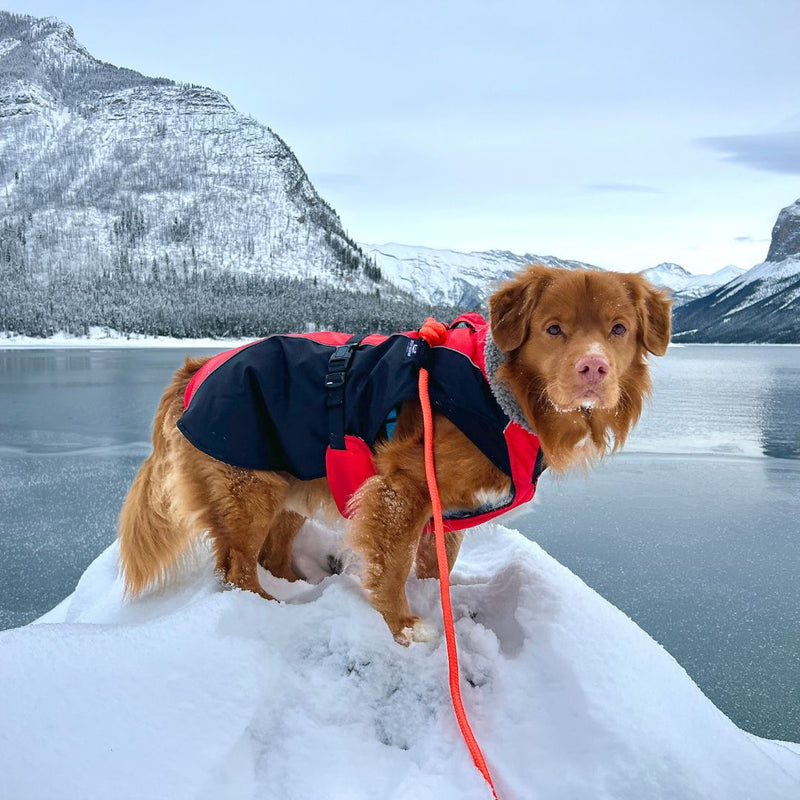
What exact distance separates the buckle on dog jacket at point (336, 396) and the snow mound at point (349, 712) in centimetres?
71

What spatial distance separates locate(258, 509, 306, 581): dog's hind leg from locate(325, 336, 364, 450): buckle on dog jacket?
74cm

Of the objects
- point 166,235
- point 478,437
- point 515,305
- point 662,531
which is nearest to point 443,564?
point 478,437

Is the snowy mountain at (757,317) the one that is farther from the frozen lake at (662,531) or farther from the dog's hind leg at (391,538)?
the dog's hind leg at (391,538)

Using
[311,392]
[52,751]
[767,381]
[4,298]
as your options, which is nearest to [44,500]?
[311,392]

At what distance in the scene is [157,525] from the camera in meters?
3.08

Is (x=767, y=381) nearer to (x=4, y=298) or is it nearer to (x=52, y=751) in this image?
(x=52, y=751)

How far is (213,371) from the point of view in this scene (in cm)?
296

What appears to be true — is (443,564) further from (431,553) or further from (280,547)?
(280,547)

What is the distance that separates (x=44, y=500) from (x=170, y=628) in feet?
18.5

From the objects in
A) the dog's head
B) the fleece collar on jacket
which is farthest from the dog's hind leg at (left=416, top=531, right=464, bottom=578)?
the fleece collar on jacket

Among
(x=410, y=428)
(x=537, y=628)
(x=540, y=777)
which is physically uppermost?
(x=410, y=428)

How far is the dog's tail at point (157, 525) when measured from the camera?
3.04 metres

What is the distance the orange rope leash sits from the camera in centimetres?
193

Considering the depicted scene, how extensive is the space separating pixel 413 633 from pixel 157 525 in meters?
1.40
